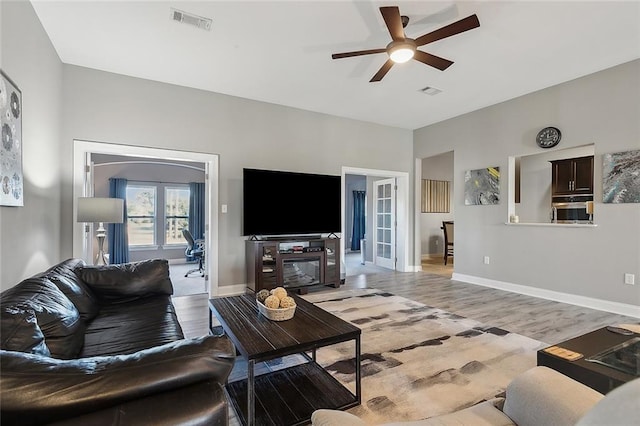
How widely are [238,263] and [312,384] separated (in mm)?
2863

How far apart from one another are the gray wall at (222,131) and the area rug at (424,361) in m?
2.49

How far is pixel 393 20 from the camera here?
2.41m

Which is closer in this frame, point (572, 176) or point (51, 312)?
point (51, 312)

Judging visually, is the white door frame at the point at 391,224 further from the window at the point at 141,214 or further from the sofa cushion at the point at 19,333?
the sofa cushion at the point at 19,333

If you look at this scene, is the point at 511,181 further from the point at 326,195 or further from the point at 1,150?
the point at 1,150

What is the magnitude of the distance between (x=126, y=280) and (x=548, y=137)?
5376mm

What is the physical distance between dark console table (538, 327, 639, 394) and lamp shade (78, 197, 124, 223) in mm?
3775

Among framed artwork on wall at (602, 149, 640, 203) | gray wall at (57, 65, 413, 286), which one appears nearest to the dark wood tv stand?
gray wall at (57, 65, 413, 286)

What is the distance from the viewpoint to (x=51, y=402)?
714mm

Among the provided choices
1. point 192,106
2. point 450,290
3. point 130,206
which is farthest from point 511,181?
point 130,206

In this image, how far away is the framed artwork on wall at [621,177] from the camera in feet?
11.5

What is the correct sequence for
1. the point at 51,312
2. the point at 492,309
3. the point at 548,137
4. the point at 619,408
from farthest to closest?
the point at 548,137
the point at 492,309
the point at 51,312
the point at 619,408

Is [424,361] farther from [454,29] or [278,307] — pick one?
[454,29]

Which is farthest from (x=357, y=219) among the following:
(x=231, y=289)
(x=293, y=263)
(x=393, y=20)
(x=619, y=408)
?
(x=619, y=408)
